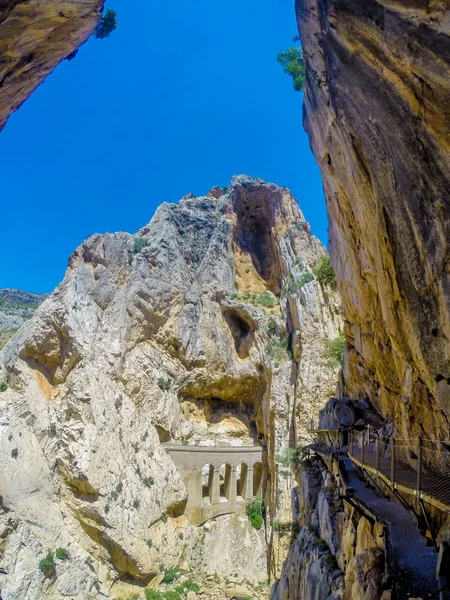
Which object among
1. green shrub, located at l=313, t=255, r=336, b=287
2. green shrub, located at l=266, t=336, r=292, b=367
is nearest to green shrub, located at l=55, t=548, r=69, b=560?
green shrub, located at l=266, t=336, r=292, b=367

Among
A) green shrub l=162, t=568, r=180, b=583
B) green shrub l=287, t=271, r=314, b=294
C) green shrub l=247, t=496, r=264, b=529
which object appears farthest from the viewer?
green shrub l=287, t=271, r=314, b=294

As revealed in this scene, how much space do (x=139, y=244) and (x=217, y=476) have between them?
2452 centimetres

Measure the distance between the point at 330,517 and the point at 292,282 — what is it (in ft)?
96.4

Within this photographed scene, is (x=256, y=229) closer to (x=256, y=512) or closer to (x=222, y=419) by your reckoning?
(x=222, y=419)

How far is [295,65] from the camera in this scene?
2270 cm

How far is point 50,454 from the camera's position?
29.8 m

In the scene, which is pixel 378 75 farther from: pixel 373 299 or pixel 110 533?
pixel 110 533

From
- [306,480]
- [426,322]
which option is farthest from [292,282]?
[426,322]

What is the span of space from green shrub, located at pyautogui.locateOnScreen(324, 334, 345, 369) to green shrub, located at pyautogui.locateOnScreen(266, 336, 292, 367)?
175 inches

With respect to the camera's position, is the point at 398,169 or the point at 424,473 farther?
the point at 398,169

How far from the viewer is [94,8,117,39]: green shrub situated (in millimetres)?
16016

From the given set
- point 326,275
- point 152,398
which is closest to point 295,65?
point 326,275

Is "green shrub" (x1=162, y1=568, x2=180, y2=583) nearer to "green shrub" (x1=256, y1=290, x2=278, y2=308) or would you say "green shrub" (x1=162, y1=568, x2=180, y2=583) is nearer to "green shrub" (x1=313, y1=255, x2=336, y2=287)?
"green shrub" (x1=256, y1=290, x2=278, y2=308)

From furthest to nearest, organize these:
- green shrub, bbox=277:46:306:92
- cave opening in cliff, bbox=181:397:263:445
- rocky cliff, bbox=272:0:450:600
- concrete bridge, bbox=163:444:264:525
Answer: cave opening in cliff, bbox=181:397:263:445, concrete bridge, bbox=163:444:264:525, green shrub, bbox=277:46:306:92, rocky cliff, bbox=272:0:450:600
